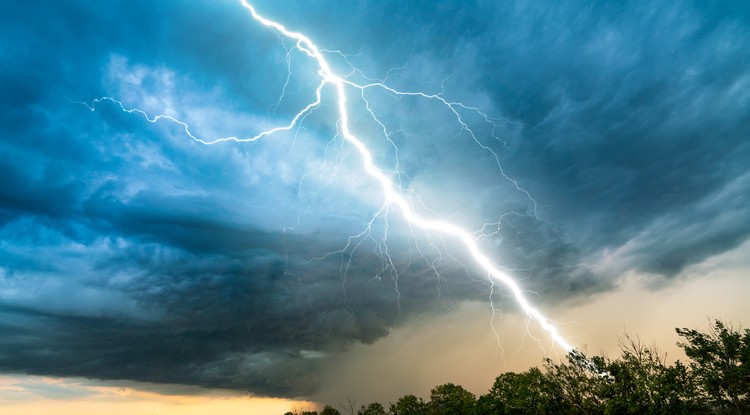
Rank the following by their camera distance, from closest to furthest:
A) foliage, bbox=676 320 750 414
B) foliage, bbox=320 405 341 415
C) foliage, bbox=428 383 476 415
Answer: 1. foliage, bbox=676 320 750 414
2. foliage, bbox=428 383 476 415
3. foliage, bbox=320 405 341 415

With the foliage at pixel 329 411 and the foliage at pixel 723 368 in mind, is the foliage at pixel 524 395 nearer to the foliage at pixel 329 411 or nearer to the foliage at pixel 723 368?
the foliage at pixel 723 368

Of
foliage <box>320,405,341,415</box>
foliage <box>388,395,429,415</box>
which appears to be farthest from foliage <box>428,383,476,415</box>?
foliage <box>320,405,341,415</box>

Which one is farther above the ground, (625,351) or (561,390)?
(625,351)

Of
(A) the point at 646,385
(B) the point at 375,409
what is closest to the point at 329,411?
(B) the point at 375,409

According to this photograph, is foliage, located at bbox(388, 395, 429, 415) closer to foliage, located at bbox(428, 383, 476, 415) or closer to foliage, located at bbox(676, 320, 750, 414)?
foliage, located at bbox(428, 383, 476, 415)

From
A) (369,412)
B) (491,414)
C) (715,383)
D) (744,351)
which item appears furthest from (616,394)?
(369,412)

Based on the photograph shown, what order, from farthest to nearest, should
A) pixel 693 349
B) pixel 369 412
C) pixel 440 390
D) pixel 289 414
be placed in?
pixel 289 414 < pixel 369 412 < pixel 440 390 < pixel 693 349

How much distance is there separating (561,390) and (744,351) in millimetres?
12776

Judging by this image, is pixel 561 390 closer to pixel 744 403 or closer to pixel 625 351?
pixel 625 351

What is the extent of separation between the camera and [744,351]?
27.4 metres

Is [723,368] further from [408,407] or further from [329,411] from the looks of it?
[329,411]

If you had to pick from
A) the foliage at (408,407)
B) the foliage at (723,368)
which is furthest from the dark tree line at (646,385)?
the foliage at (408,407)

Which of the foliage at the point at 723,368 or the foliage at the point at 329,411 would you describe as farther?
the foliage at the point at 329,411

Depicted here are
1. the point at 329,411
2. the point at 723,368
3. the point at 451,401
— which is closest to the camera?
the point at 723,368
